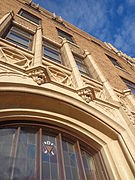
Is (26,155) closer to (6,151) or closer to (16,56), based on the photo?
(6,151)

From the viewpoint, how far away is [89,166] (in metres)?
3.06

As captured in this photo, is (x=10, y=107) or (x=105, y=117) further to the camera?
(x=105, y=117)

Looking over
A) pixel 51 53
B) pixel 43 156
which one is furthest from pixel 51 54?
pixel 43 156

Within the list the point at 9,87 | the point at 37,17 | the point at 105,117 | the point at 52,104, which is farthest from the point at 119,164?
the point at 37,17

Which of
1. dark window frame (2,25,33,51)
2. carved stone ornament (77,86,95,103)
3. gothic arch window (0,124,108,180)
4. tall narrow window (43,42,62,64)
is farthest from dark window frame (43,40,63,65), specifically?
gothic arch window (0,124,108,180)

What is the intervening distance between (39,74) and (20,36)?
3.96m

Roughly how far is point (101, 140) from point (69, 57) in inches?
128

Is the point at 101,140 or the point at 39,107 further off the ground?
the point at 39,107

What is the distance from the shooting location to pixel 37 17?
10188 millimetres

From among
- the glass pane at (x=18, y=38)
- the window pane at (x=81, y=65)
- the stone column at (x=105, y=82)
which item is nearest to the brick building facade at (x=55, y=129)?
the stone column at (x=105, y=82)

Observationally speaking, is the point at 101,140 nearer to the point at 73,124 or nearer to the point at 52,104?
the point at 73,124

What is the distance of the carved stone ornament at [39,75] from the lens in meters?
3.14

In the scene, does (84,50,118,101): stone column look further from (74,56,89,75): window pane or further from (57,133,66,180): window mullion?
(57,133,66,180): window mullion

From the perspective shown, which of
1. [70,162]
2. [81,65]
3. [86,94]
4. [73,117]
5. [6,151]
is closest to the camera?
[6,151]
